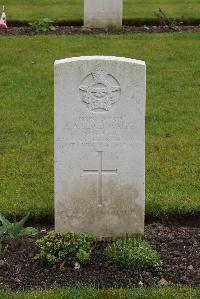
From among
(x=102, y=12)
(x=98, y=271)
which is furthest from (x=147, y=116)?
(x=102, y=12)

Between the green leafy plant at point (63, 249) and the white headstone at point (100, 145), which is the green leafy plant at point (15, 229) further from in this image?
the white headstone at point (100, 145)

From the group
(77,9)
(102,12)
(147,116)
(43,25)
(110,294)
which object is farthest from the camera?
(77,9)

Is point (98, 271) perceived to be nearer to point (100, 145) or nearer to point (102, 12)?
point (100, 145)

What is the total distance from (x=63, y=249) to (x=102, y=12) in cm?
901

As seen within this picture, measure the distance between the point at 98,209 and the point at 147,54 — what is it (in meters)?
6.83

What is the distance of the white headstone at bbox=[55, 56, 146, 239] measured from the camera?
602 centimetres

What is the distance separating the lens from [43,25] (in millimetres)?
14555

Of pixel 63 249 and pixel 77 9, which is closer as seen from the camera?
pixel 63 249

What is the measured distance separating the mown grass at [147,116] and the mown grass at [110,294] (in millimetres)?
1465

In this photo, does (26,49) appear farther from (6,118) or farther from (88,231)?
(88,231)

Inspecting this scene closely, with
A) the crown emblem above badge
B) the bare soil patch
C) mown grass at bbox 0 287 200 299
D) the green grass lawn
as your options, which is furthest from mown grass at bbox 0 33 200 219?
the green grass lawn

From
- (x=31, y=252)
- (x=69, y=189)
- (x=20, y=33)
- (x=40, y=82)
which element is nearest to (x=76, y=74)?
(x=69, y=189)

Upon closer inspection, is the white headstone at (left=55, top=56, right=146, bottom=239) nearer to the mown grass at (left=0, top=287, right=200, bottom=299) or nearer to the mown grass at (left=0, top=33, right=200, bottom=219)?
the mown grass at (left=0, top=33, right=200, bottom=219)

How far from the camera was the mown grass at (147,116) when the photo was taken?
729 centimetres
